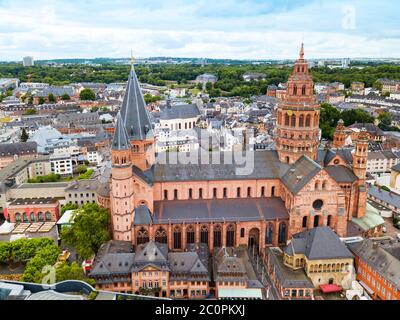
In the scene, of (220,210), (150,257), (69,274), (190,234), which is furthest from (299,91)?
(69,274)

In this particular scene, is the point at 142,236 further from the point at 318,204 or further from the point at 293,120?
the point at 293,120

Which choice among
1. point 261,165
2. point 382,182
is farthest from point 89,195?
point 382,182

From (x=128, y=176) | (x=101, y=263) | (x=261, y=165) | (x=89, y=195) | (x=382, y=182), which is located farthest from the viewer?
(x=382, y=182)

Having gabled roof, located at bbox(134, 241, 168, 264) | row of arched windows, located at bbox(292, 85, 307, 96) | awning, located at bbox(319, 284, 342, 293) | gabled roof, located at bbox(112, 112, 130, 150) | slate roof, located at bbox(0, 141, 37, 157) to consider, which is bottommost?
awning, located at bbox(319, 284, 342, 293)

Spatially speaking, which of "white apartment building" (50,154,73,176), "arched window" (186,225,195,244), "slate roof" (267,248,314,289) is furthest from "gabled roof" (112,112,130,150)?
"white apartment building" (50,154,73,176)

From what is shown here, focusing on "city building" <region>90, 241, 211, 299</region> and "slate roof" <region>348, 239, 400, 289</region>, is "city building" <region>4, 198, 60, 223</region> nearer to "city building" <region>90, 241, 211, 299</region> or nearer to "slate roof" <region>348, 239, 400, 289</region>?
"city building" <region>90, 241, 211, 299</region>
